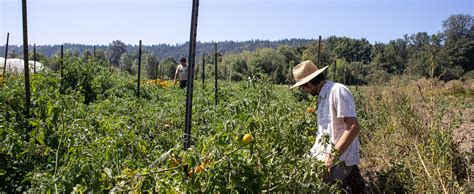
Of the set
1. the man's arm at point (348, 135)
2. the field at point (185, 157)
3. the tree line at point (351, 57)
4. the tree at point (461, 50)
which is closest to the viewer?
the field at point (185, 157)

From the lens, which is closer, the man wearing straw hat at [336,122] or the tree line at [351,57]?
the man wearing straw hat at [336,122]

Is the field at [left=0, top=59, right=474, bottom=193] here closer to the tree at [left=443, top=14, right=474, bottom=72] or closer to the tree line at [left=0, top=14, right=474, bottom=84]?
the tree line at [left=0, top=14, right=474, bottom=84]

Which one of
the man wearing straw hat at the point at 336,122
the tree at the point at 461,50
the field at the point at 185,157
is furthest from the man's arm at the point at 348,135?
the tree at the point at 461,50

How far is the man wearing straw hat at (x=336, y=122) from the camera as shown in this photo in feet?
8.40

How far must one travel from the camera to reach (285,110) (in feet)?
7.81

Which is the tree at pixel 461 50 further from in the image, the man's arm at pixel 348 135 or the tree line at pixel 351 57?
the man's arm at pixel 348 135

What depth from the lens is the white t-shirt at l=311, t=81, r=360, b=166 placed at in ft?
8.52

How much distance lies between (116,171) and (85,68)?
6.24 m

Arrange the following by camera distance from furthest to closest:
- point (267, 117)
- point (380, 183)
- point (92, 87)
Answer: point (92, 87) < point (380, 183) < point (267, 117)

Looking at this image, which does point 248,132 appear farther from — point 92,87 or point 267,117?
point 92,87

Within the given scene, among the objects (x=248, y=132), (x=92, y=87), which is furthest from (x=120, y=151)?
(x=92, y=87)

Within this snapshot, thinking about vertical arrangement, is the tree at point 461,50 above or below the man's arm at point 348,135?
above

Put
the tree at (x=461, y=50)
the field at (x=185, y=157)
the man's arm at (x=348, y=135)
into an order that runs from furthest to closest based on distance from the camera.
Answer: the tree at (x=461, y=50) → the man's arm at (x=348, y=135) → the field at (x=185, y=157)

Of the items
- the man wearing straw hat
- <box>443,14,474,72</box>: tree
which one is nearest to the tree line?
<box>443,14,474,72</box>: tree
